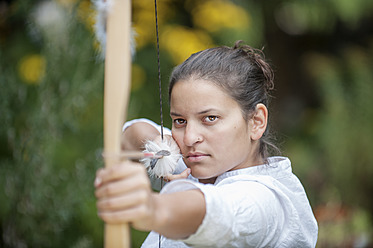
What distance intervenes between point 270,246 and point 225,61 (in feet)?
1.44

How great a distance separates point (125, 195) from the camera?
650 mm

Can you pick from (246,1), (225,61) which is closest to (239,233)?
(225,61)

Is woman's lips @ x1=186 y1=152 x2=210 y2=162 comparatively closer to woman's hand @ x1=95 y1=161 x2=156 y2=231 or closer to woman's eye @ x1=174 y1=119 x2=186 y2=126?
woman's eye @ x1=174 y1=119 x2=186 y2=126

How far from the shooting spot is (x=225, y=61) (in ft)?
3.66

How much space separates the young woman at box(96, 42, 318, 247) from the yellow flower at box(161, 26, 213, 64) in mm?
1355

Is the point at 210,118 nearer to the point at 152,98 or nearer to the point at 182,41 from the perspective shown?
the point at 182,41

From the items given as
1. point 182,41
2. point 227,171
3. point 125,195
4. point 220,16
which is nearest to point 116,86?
point 125,195

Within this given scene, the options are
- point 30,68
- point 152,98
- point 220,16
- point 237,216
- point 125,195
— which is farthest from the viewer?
point 152,98

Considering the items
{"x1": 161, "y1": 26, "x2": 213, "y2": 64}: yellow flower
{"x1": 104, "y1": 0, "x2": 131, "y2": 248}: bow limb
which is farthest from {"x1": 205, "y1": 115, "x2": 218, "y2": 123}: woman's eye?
{"x1": 161, "y1": 26, "x2": 213, "y2": 64}: yellow flower

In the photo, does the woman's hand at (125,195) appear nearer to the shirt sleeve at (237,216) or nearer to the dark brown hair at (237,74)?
the shirt sleeve at (237,216)

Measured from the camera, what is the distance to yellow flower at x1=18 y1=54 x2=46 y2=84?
8.38 feet

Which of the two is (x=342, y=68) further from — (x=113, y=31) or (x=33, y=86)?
(x=113, y=31)

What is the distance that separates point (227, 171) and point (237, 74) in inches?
9.1

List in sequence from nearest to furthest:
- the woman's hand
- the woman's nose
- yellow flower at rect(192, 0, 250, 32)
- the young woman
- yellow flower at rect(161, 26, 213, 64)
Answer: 1. the woman's hand
2. the young woman
3. the woman's nose
4. yellow flower at rect(161, 26, 213, 64)
5. yellow flower at rect(192, 0, 250, 32)
